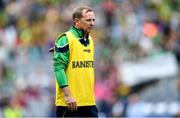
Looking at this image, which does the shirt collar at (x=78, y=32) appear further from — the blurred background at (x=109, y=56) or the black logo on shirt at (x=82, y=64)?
the blurred background at (x=109, y=56)

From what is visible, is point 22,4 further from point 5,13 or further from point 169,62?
point 169,62

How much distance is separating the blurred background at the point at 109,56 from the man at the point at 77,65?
810cm

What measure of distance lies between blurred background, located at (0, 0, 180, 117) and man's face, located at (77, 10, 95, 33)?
8218 mm

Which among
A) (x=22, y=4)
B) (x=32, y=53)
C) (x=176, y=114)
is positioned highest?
(x=22, y=4)

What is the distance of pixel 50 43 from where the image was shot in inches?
794

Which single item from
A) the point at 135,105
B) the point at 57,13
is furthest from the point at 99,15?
the point at 135,105

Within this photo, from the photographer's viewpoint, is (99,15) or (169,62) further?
(99,15)

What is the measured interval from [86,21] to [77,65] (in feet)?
1.64

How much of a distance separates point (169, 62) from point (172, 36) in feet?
3.70

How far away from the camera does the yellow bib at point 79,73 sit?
8.94m

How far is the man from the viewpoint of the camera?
29.0ft

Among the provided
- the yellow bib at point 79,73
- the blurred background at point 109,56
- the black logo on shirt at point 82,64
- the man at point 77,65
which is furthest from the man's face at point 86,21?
the blurred background at point 109,56

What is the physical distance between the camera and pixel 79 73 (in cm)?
897

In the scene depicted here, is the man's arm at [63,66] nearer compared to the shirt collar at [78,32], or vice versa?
the man's arm at [63,66]
